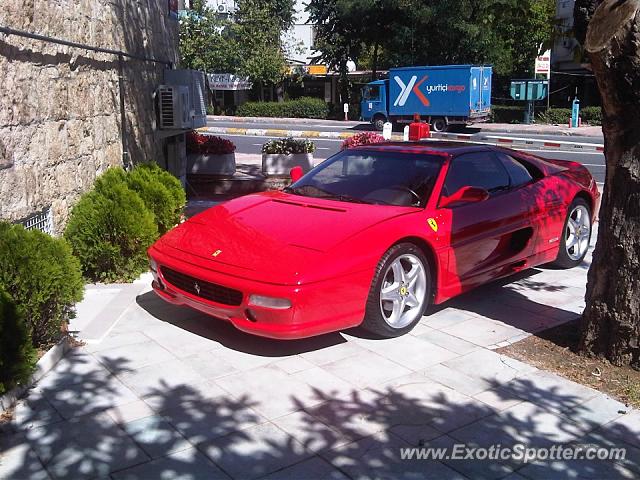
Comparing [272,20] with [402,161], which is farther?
[272,20]

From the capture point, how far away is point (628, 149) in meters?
4.43

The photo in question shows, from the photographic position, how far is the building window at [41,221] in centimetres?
615

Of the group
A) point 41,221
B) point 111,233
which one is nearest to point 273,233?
point 111,233

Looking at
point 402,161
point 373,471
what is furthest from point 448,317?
point 373,471

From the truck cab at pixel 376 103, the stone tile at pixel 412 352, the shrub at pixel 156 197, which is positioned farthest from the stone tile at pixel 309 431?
the truck cab at pixel 376 103

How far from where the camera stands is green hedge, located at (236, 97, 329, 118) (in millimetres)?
42188

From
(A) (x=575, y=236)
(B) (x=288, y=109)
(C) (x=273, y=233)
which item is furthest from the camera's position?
(B) (x=288, y=109)

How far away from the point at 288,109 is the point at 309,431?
39639 millimetres

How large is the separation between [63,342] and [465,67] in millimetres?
27450

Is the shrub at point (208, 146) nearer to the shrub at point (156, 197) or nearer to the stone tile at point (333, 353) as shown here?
the shrub at point (156, 197)

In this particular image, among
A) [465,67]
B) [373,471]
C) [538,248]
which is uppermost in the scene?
[465,67]

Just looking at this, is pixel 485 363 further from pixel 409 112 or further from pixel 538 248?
pixel 409 112

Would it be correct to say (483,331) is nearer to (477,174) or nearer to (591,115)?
(477,174)

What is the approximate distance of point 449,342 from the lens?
522 centimetres
